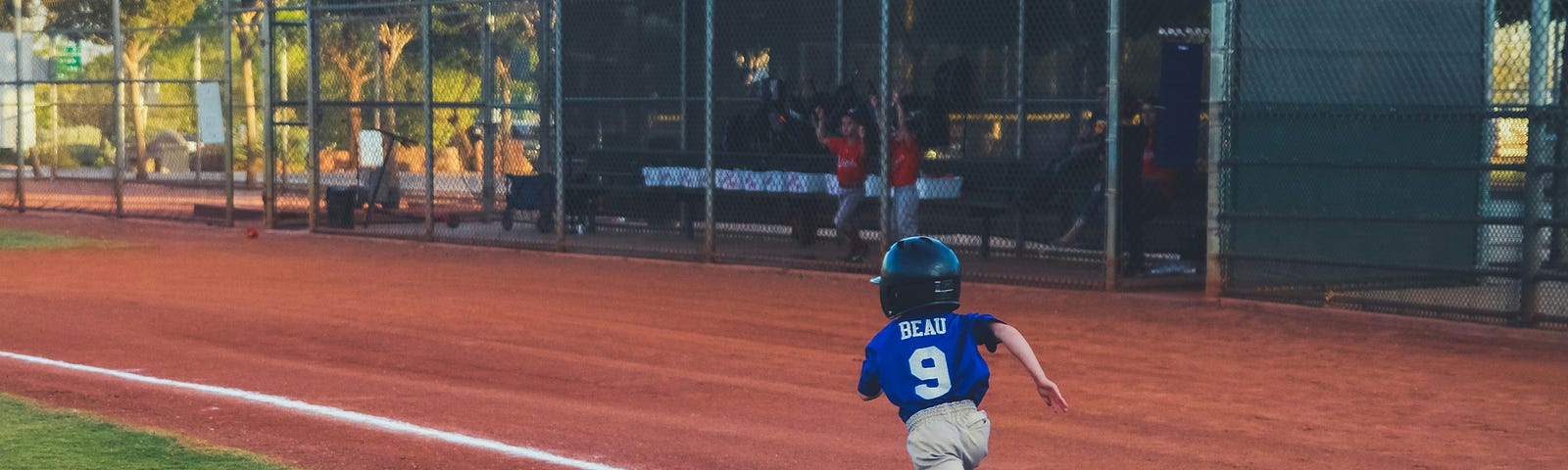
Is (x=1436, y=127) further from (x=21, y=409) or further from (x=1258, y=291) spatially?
(x=21, y=409)

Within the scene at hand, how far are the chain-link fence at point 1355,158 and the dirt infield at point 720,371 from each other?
71 cm

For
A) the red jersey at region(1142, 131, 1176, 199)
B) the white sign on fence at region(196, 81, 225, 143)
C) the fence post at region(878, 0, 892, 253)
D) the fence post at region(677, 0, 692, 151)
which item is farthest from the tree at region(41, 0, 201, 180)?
the red jersey at region(1142, 131, 1176, 199)

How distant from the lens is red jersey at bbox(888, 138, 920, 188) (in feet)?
53.1

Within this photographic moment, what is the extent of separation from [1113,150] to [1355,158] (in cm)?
189

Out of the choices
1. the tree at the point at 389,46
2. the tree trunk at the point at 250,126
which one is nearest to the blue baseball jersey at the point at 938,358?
the tree at the point at 389,46

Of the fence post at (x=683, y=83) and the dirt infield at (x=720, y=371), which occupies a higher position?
the fence post at (x=683, y=83)

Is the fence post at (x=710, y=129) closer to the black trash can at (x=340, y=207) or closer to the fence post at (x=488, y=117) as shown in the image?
the fence post at (x=488, y=117)

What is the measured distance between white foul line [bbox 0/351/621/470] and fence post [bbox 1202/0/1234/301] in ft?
25.1

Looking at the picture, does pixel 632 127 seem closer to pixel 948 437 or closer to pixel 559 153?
pixel 559 153

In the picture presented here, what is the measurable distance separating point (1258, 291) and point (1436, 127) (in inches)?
81.4

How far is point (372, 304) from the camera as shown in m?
13.6

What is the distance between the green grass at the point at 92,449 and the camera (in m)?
7.09

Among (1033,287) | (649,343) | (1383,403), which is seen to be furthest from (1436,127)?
(649,343)

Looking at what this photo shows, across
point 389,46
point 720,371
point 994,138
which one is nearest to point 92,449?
point 720,371
